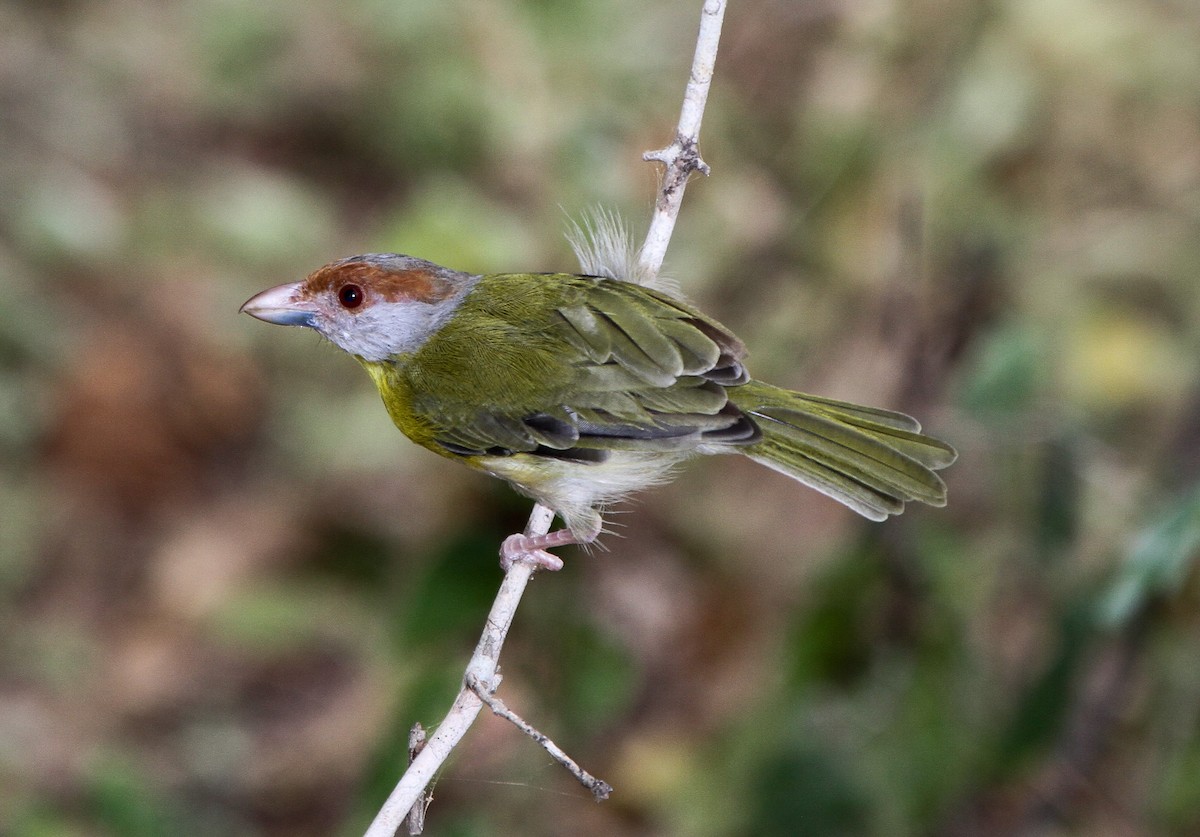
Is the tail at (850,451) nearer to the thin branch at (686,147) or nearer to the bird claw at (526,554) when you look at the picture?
the thin branch at (686,147)

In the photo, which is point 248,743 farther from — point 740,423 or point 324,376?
point 740,423

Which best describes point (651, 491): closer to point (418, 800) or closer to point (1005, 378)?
point (1005, 378)

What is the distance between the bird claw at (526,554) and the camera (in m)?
3.17

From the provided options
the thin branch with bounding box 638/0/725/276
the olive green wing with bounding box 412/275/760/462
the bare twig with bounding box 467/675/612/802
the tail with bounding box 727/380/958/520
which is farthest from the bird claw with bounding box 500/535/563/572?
the thin branch with bounding box 638/0/725/276

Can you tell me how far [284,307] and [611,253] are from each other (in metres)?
0.92

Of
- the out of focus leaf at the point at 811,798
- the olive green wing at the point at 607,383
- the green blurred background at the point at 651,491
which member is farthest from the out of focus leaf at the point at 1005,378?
the out of focus leaf at the point at 811,798

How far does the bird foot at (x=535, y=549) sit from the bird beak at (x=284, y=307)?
0.89 meters

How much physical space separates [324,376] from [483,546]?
9.27 ft

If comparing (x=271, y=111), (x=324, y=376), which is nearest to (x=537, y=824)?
(x=324, y=376)

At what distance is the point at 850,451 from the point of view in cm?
324

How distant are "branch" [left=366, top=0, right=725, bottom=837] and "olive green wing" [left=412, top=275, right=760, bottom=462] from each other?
0.18m

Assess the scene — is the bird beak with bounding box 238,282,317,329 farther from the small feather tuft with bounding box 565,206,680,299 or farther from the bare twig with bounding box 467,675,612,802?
the bare twig with bounding box 467,675,612,802

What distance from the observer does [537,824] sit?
4.05 m

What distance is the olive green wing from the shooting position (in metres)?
3.24
